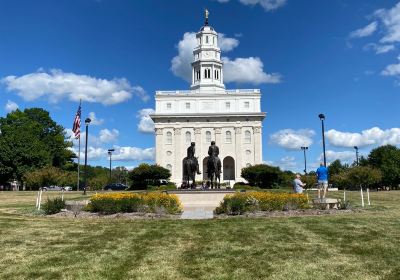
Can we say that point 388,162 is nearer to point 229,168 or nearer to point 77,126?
point 229,168

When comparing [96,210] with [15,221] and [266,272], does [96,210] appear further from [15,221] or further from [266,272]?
[266,272]

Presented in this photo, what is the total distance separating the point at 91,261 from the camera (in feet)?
31.9

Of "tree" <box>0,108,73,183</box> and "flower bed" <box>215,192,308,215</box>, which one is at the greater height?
"tree" <box>0,108,73,183</box>

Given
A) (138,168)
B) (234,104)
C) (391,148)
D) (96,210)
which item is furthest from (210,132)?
(96,210)

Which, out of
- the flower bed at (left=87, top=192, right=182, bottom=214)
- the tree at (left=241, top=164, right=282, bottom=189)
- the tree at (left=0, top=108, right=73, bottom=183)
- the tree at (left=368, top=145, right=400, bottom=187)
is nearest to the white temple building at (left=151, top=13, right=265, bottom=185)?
the tree at (left=0, top=108, right=73, bottom=183)

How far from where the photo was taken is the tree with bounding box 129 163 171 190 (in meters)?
66.1

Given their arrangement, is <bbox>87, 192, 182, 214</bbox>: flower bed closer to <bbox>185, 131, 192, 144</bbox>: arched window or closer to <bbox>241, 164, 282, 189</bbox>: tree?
<bbox>241, 164, 282, 189</bbox>: tree

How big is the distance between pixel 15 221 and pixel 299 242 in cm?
1106

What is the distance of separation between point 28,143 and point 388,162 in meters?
67.9

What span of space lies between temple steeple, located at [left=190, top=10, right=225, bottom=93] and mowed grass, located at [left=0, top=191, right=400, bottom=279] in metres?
81.3

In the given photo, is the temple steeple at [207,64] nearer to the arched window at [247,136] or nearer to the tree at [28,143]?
the arched window at [247,136]

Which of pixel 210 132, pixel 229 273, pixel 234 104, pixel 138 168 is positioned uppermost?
pixel 234 104

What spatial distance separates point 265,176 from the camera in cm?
6606

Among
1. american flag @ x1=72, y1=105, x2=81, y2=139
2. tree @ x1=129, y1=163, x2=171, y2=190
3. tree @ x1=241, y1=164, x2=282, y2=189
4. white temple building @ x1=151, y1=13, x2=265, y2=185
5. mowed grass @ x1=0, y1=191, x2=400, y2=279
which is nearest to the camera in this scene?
mowed grass @ x1=0, y1=191, x2=400, y2=279
